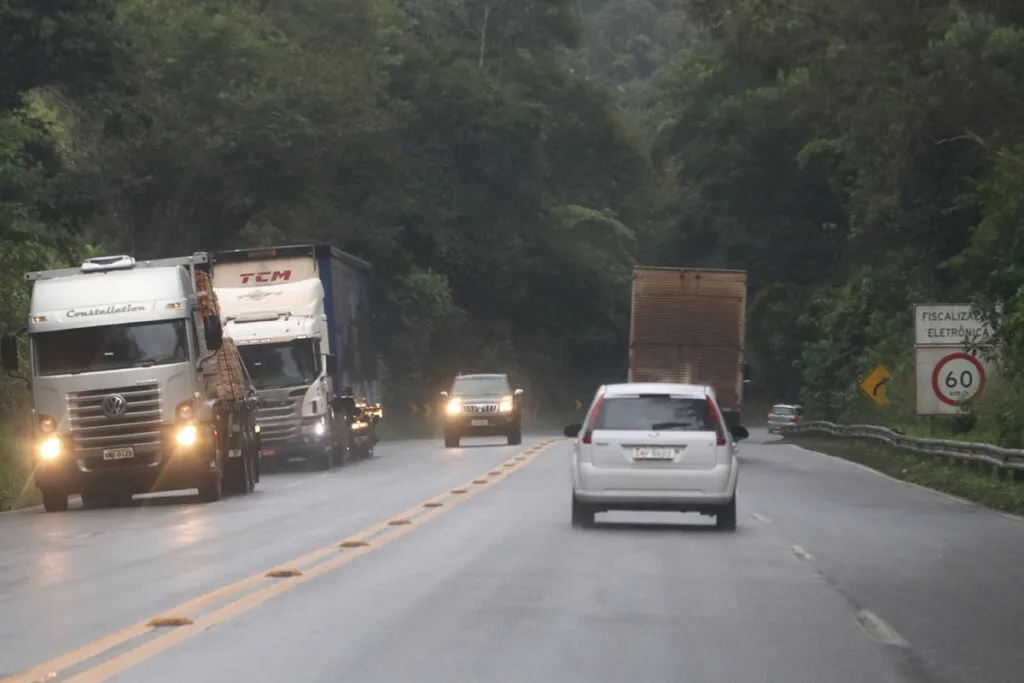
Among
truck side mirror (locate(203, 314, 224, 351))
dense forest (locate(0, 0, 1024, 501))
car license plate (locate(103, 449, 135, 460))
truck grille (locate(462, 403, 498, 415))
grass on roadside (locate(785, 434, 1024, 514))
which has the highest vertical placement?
dense forest (locate(0, 0, 1024, 501))

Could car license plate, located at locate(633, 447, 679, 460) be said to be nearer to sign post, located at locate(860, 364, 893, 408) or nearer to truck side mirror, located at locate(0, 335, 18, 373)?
truck side mirror, located at locate(0, 335, 18, 373)

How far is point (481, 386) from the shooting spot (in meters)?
53.4

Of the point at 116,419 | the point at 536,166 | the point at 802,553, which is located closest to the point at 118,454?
the point at 116,419

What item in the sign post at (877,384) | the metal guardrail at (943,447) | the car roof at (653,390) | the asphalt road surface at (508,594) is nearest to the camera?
the asphalt road surface at (508,594)

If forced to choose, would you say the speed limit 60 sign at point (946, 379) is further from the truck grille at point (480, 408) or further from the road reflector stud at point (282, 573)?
the road reflector stud at point (282, 573)

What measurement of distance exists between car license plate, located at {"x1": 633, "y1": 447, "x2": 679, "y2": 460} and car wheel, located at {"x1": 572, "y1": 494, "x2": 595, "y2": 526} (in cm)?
85

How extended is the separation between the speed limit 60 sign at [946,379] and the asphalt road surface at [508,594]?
9149mm

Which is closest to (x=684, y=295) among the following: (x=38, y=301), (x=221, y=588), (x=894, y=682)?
(x=38, y=301)

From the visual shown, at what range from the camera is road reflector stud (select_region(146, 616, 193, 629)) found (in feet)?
43.8

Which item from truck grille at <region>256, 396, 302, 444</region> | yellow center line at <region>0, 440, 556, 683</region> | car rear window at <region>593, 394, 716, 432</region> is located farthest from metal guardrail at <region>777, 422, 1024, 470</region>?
truck grille at <region>256, 396, 302, 444</region>

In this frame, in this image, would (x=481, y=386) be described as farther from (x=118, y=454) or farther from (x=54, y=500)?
(x=118, y=454)

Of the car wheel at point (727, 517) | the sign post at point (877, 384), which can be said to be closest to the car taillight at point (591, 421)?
the car wheel at point (727, 517)

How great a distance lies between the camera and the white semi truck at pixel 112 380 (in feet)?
94.1

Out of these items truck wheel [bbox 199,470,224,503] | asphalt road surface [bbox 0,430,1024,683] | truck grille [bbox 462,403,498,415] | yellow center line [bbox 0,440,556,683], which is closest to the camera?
yellow center line [bbox 0,440,556,683]
